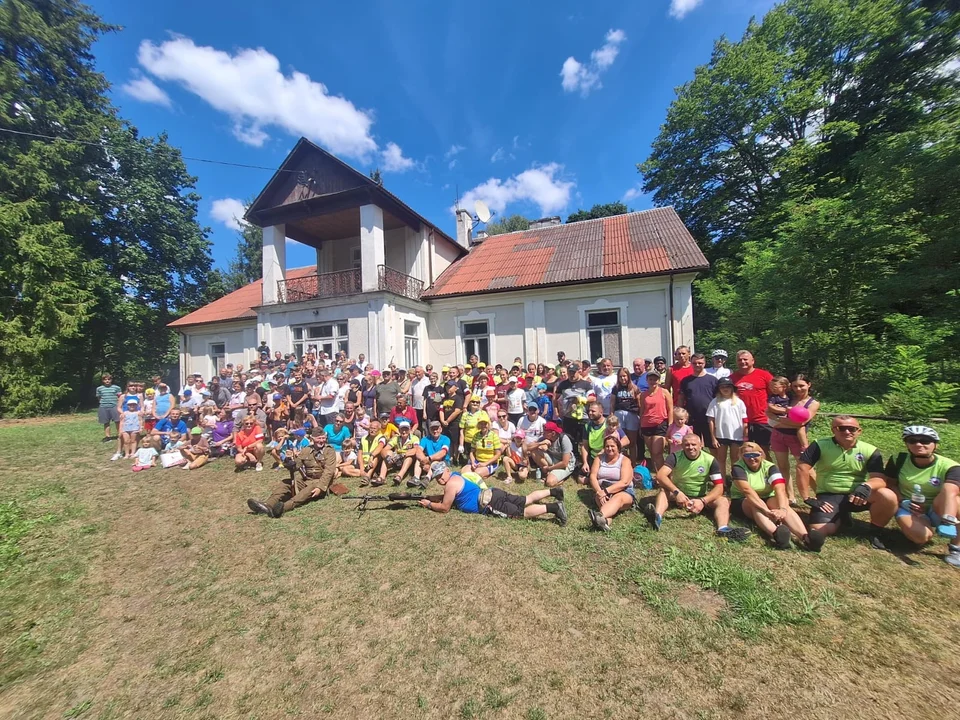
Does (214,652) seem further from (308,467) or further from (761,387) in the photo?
(761,387)

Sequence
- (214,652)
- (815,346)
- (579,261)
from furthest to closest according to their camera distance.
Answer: (579,261), (815,346), (214,652)

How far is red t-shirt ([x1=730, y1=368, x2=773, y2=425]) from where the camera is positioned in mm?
4965

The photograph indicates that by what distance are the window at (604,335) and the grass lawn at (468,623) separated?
8.39 metres

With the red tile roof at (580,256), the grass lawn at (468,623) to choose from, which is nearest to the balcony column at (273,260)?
the red tile roof at (580,256)

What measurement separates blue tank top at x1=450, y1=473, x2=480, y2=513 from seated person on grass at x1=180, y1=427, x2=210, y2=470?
19.4 feet

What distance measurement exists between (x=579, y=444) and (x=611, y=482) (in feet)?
4.83

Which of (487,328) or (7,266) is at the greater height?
(7,266)

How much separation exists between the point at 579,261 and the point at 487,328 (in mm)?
4069

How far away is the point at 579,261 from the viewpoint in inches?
523

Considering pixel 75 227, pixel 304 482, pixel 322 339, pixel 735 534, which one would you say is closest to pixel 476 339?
pixel 322 339

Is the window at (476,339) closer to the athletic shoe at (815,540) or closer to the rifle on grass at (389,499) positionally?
the rifle on grass at (389,499)

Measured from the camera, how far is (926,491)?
3.51 meters

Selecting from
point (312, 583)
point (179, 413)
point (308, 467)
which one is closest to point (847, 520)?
point (312, 583)

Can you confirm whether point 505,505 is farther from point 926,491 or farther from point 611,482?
point 926,491
